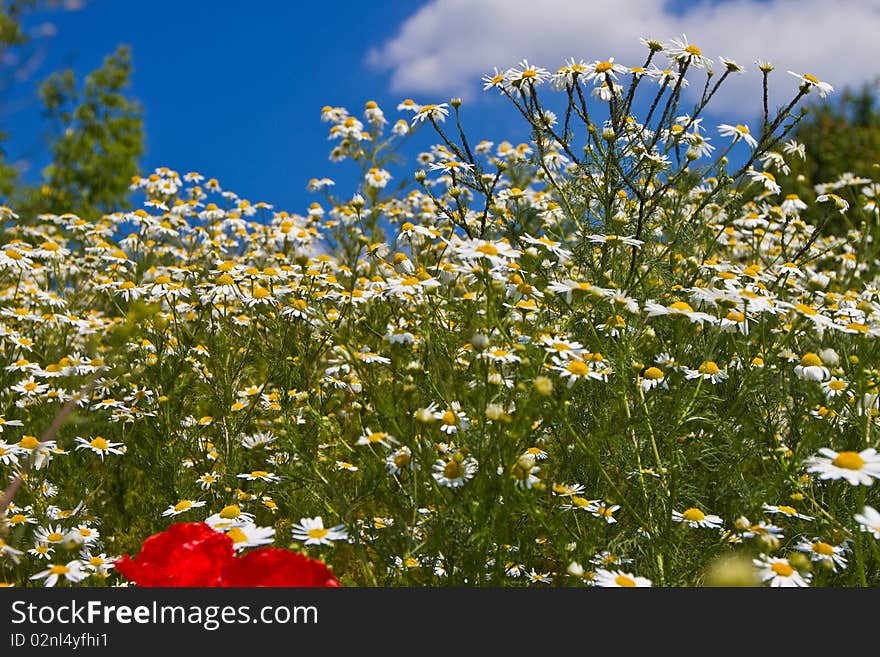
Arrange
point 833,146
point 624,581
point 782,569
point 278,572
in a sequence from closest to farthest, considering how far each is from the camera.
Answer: point 278,572
point 624,581
point 782,569
point 833,146

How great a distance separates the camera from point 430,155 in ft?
21.0

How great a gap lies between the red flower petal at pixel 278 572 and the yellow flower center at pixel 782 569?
1.05 meters

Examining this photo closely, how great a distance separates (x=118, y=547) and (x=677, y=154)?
3.01 meters

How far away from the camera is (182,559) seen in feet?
5.17

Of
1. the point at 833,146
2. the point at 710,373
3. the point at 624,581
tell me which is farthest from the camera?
the point at 833,146

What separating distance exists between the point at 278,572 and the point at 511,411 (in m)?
1.15

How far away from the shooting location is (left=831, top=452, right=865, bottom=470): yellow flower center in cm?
192

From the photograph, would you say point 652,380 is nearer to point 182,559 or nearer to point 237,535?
point 237,535

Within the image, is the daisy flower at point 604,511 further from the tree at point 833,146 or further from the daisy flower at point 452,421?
the tree at point 833,146

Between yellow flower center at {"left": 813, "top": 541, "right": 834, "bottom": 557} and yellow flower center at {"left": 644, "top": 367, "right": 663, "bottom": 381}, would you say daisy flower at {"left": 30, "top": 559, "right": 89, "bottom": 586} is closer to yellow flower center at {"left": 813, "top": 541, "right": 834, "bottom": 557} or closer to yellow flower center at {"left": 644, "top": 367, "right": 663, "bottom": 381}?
yellow flower center at {"left": 644, "top": 367, "right": 663, "bottom": 381}

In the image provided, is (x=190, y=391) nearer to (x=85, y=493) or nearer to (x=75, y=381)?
(x=85, y=493)

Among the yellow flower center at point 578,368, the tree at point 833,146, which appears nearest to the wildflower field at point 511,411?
the yellow flower center at point 578,368

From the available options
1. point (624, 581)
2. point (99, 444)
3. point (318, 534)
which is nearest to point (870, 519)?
point (624, 581)

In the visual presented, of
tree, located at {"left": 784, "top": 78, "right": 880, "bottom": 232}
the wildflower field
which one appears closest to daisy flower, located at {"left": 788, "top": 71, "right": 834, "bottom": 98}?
the wildflower field
